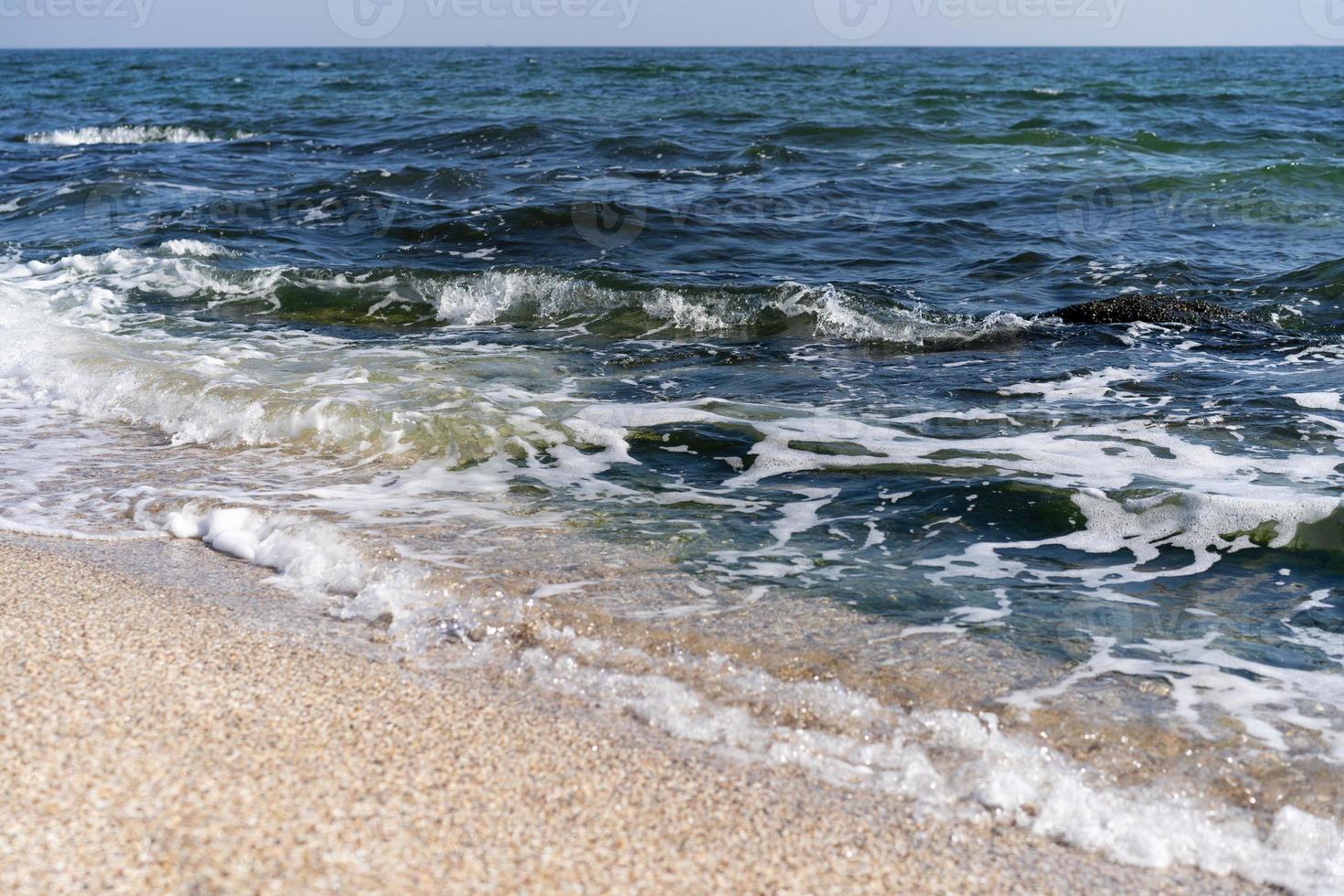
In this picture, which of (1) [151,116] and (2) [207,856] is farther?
(1) [151,116]

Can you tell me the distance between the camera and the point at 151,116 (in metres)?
22.2

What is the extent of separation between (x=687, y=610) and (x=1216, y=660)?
4.95 ft

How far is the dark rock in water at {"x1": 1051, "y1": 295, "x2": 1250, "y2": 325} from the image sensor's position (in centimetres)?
763

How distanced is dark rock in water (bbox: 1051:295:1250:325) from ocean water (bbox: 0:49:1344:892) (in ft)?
1.05

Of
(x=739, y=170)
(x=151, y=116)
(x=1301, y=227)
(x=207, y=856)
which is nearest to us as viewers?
(x=207, y=856)

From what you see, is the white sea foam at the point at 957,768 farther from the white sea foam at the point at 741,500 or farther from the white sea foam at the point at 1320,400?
the white sea foam at the point at 1320,400

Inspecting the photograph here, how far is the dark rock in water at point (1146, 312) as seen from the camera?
7.63m

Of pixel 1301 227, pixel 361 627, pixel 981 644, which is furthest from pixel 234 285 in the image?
pixel 1301 227

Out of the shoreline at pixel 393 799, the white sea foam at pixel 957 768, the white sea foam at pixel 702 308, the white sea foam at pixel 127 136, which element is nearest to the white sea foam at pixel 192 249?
the white sea foam at pixel 702 308

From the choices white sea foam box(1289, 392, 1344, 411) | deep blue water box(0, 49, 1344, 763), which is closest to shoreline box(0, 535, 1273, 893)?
deep blue water box(0, 49, 1344, 763)

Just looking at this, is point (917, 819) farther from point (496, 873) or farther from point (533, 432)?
point (533, 432)

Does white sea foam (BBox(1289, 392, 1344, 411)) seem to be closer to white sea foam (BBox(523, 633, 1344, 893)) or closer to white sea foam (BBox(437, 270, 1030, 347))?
white sea foam (BBox(437, 270, 1030, 347))

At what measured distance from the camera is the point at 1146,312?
767 centimetres

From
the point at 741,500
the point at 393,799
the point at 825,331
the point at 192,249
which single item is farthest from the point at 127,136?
the point at 393,799
